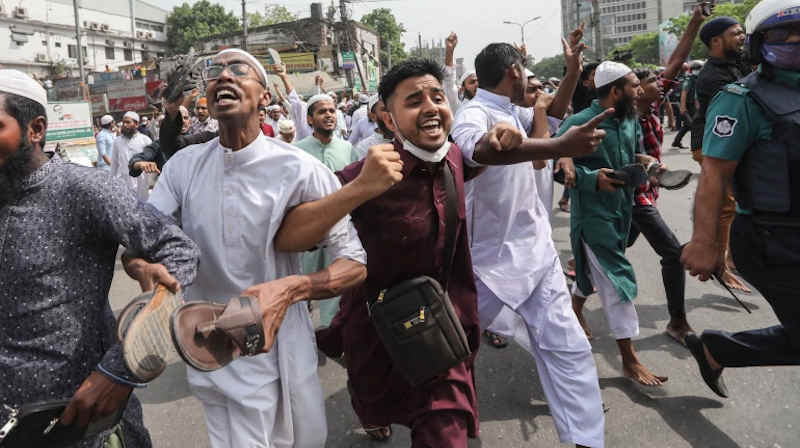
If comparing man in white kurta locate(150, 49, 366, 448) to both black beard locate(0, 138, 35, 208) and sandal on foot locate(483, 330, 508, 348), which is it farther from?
sandal on foot locate(483, 330, 508, 348)

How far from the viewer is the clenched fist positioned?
5.62 feet

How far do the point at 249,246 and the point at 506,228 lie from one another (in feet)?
4.92

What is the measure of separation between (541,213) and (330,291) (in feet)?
5.30

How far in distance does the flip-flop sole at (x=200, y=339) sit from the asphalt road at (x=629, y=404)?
1893 millimetres

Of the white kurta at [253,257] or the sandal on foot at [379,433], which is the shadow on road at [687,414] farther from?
the white kurta at [253,257]

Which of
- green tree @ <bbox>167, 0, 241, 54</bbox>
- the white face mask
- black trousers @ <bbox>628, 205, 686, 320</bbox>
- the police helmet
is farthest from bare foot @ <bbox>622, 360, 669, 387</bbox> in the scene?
green tree @ <bbox>167, 0, 241, 54</bbox>

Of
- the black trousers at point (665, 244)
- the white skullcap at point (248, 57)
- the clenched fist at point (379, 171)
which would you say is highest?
the white skullcap at point (248, 57)

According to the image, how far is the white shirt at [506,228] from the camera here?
289 centimetres

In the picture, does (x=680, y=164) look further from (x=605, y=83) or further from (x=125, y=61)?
(x=125, y=61)

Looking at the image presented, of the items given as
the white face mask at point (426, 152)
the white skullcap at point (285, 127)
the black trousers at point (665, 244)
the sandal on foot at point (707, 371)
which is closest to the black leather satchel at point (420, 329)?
the white face mask at point (426, 152)

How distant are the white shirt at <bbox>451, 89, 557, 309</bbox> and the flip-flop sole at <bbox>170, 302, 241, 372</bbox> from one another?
1711 mm

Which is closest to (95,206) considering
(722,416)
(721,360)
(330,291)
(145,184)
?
(330,291)

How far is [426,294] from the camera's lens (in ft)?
7.14

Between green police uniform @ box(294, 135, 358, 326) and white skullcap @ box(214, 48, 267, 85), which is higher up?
white skullcap @ box(214, 48, 267, 85)
